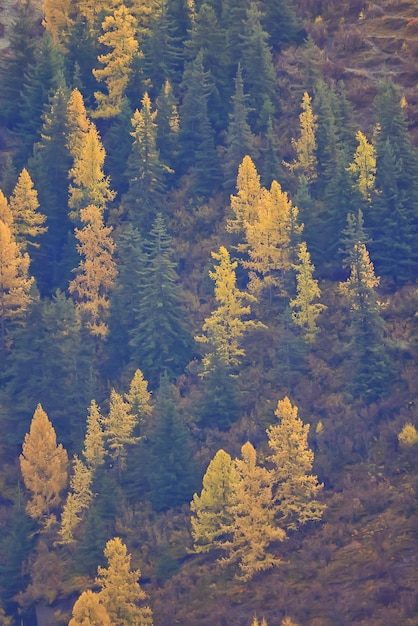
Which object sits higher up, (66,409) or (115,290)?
(115,290)

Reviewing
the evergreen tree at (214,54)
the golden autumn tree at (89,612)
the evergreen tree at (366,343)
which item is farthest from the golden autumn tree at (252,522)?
the evergreen tree at (214,54)

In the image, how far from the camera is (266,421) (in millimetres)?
81188

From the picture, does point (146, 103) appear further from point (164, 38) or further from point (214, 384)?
point (214, 384)

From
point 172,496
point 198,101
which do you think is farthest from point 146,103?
point 172,496

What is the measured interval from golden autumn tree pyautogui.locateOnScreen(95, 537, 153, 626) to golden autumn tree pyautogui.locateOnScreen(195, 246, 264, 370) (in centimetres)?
1258

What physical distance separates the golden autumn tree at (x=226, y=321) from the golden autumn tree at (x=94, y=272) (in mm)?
6811

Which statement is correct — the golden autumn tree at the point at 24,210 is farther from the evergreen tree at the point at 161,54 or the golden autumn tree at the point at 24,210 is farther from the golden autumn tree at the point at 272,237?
the evergreen tree at the point at 161,54

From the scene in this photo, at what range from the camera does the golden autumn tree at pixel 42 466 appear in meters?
79.6

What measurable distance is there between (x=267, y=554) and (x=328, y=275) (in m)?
19.6

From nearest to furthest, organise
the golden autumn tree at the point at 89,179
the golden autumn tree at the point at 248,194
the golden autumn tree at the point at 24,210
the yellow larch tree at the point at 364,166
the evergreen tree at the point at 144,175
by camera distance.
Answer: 1. the golden autumn tree at the point at 248,194
2. the yellow larch tree at the point at 364,166
3. the golden autumn tree at the point at 24,210
4. the golden autumn tree at the point at 89,179
5. the evergreen tree at the point at 144,175

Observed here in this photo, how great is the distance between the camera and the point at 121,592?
72.0 metres

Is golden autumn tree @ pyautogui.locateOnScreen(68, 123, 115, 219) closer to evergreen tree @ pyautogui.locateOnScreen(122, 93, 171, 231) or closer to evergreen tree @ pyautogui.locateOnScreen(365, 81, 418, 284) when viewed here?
evergreen tree @ pyautogui.locateOnScreen(122, 93, 171, 231)

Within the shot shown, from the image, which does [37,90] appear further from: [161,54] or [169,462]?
[169,462]

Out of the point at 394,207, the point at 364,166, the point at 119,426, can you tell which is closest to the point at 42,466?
the point at 119,426
